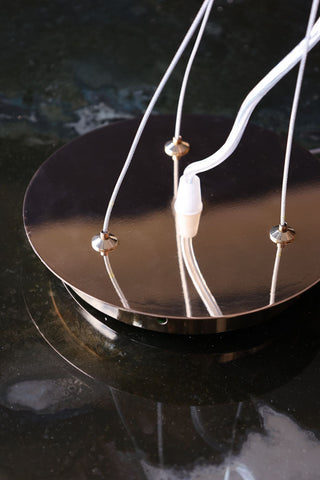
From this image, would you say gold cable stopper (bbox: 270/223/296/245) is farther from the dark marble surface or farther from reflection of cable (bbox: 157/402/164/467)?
reflection of cable (bbox: 157/402/164/467)

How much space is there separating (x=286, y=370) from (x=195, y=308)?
0.83 feet

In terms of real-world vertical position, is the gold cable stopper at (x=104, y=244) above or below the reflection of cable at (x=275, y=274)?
above

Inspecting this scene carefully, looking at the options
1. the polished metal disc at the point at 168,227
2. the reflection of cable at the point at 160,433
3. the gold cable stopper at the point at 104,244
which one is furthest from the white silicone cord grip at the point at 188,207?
the reflection of cable at the point at 160,433

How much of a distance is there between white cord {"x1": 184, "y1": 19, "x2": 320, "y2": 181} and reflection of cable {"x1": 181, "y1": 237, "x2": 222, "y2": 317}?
14 cm

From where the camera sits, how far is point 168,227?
1338 mm

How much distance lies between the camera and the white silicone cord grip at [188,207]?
128 cm

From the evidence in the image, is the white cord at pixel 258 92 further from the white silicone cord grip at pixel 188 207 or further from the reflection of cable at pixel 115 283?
the reflection of cable at pixel 115 283

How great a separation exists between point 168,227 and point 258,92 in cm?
37

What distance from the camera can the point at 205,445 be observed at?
120 centimetres

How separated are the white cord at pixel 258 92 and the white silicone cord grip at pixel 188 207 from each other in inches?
1.2

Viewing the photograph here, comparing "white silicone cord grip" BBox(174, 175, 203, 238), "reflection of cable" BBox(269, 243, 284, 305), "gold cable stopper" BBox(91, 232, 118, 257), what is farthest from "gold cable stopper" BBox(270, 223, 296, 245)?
"gold cable stopper" BBox(91, 232, 118, 257)

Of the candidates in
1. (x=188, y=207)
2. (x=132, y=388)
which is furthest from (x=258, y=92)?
(x=132, y=388)

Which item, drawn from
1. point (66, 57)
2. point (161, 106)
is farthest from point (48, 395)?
point (66, 57)

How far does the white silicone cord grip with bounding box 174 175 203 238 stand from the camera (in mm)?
1277
